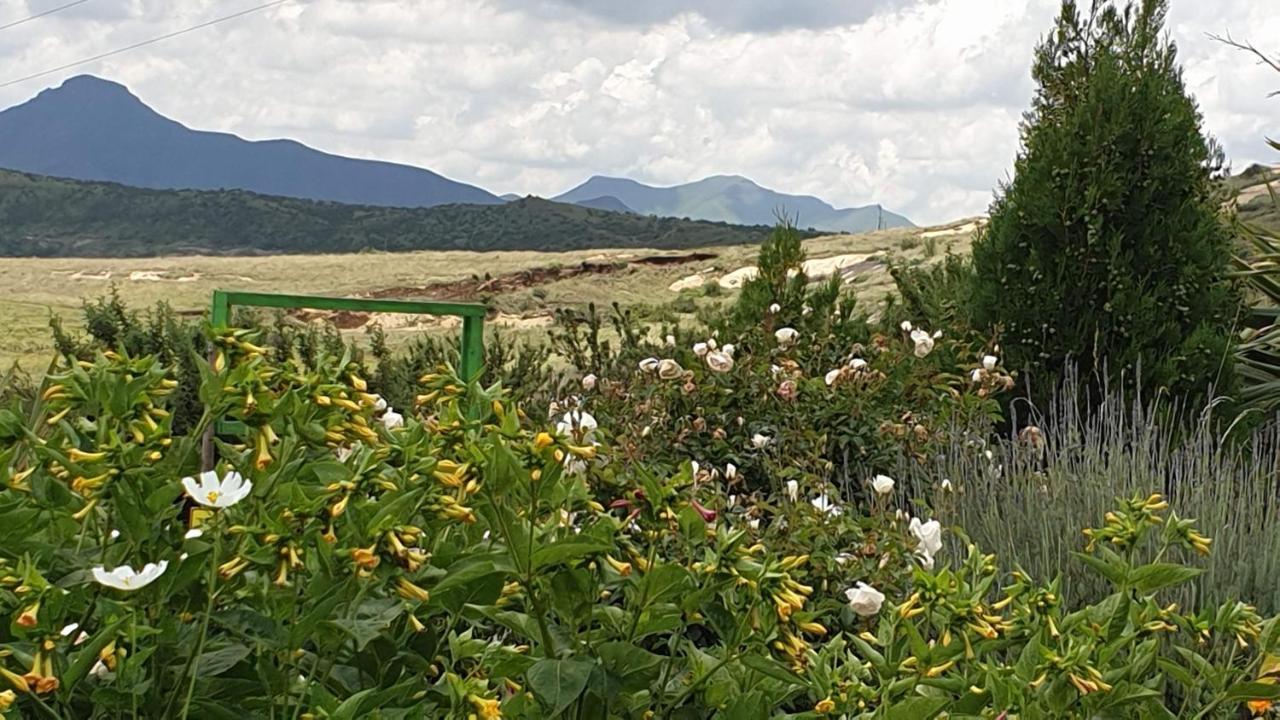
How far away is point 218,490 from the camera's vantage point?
1490mm

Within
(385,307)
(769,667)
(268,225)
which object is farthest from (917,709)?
(268,225)

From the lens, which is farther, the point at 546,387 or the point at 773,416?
the point at 546,387

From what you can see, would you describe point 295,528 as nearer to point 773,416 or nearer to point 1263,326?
point 773,416

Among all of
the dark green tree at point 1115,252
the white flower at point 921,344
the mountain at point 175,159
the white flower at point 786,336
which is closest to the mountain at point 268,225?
the dark green tree at point 1115,252

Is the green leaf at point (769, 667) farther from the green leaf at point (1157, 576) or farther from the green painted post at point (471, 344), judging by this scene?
the green painted post at point (471, 344)

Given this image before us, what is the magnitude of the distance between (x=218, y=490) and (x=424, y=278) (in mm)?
24744

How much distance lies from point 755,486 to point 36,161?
181968 millimetres

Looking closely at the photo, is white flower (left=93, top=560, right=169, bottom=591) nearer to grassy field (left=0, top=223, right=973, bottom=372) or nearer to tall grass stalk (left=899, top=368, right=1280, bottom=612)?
tall grass stalk (left=899, top=368, right=1280, bottom=612)

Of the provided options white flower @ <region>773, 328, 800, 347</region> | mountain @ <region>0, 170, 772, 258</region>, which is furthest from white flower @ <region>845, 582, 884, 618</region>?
mountain @ <region>0, 170, 772, 258</region>

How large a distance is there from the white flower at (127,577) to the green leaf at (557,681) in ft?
1.40

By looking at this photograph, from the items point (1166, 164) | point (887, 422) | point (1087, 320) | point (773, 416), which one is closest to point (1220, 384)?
point (1087, 320)

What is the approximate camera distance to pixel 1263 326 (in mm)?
7516

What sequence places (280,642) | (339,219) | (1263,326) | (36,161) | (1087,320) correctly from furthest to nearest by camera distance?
1. (36,161)
2. (339,219)
3. (1263,326)
4. (1087,320)
5. (280,642)

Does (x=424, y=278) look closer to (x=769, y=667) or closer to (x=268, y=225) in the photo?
(x=268, y=225)
